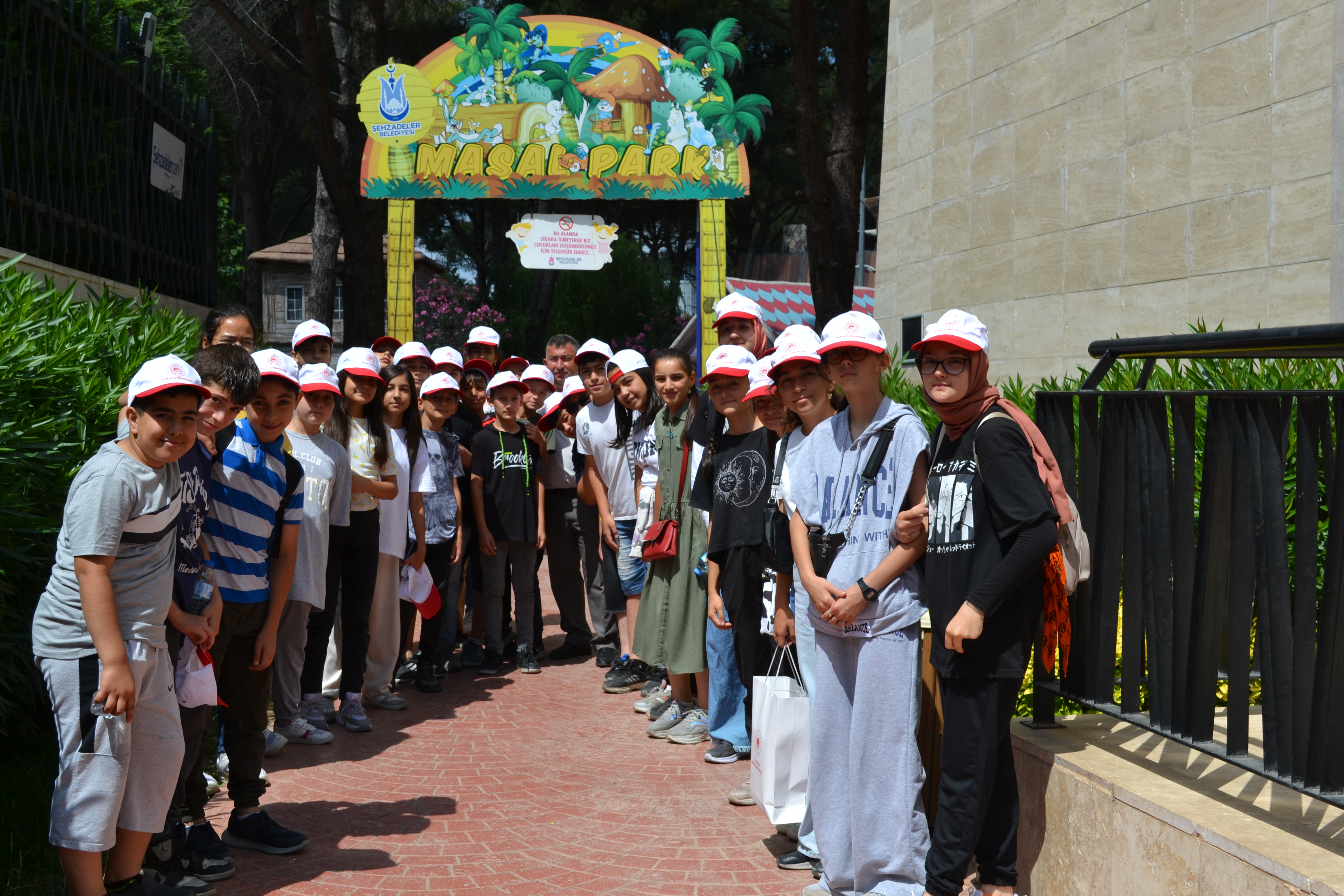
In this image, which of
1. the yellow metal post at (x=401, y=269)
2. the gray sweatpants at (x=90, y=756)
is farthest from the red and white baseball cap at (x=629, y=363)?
the yellow metal post at (x=401, y=269)

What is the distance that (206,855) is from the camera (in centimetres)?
423

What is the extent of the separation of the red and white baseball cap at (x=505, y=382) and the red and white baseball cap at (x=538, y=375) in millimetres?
467

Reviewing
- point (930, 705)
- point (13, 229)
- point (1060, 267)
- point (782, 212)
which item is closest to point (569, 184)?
point (1060, 267)

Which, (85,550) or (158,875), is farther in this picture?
(158,875)

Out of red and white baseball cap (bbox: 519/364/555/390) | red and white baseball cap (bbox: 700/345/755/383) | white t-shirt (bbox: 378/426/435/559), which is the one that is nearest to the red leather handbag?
red and white baseball cap (bbox: 700/345/755/383)

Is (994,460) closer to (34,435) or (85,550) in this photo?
(85,550)

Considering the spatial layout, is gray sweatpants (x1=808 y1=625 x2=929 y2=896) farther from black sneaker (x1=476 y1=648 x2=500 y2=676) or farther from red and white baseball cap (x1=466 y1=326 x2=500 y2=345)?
red and white baseball cap (x1=466 y1=326 x2=500 y2=345)

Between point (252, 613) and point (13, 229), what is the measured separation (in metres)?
Result: 3.73

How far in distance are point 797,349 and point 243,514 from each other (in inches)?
92.8

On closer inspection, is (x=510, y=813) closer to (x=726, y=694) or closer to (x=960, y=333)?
(x=726, y=694)

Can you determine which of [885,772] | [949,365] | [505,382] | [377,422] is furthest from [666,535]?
[949,365]

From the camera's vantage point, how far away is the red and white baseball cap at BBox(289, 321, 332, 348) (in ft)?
22.6

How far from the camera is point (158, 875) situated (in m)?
4.01

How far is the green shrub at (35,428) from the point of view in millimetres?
4484
